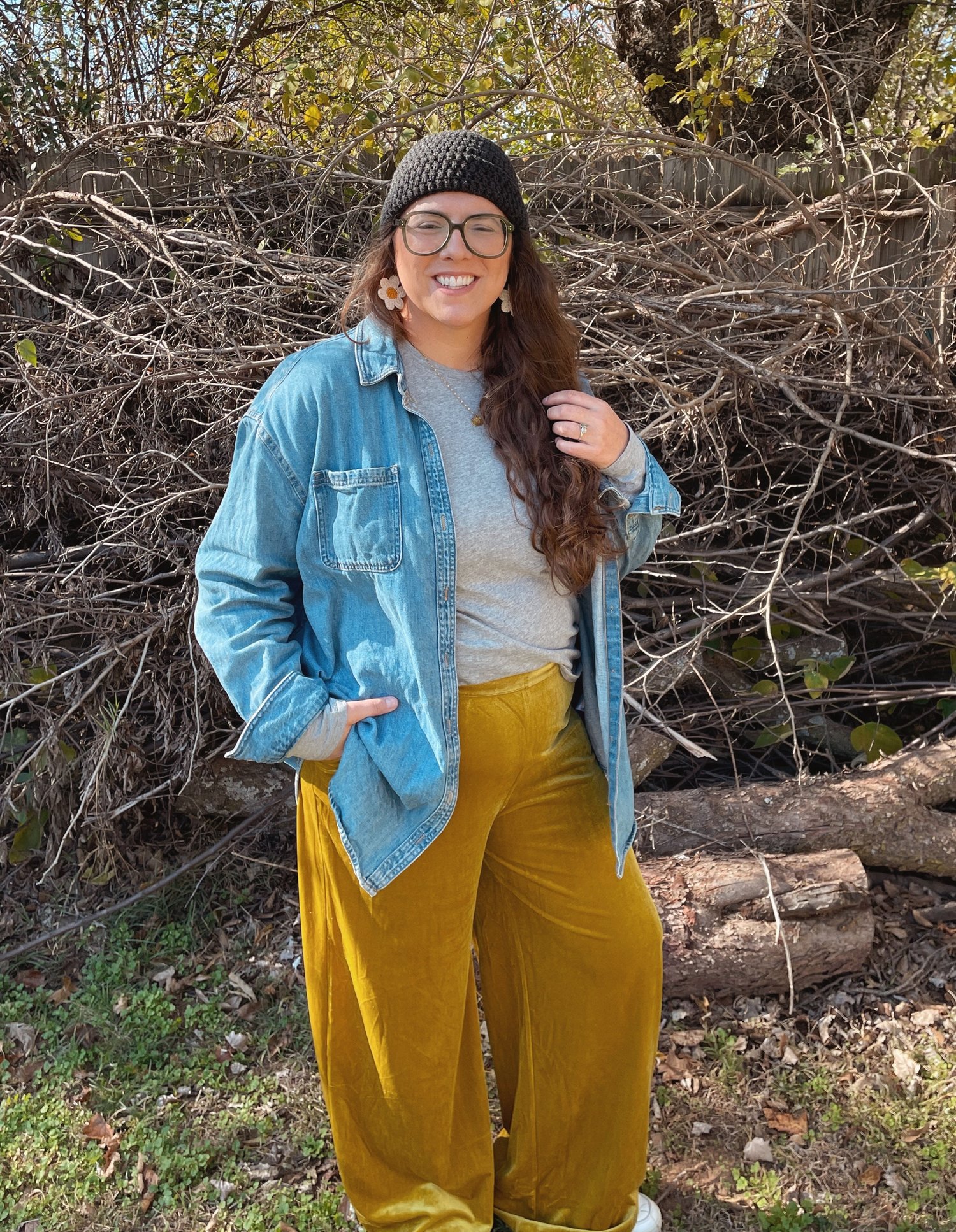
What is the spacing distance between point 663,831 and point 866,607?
1.11 meters

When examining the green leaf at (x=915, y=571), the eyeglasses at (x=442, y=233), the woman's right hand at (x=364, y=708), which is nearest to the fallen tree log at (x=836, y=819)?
the green leaf at (x=915, y=571)

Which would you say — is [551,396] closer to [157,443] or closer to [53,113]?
[157,443]

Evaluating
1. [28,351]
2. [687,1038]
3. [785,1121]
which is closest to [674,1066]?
[687,1038]

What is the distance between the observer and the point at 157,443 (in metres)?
3.41

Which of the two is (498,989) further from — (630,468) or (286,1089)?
(630,468)

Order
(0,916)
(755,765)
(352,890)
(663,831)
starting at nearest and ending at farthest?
(352,890) → (663,831) → (0,916) → (755,765)

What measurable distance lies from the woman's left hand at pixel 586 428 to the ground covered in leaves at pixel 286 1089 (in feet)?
6.07

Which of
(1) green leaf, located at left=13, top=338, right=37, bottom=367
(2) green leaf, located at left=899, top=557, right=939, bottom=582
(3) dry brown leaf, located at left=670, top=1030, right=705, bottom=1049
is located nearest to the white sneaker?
(3) dry brown leaf, located at left=670, top=1030, right=705, bottom=1049

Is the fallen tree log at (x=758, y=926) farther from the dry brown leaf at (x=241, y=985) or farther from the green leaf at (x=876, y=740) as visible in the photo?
the dry brown leaf at (x=241, y=985)

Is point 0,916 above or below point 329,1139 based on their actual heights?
above

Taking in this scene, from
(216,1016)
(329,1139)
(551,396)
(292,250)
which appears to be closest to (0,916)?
(216,1016)

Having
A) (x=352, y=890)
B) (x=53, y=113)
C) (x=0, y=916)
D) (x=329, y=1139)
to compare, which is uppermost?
(x=53, y=113)

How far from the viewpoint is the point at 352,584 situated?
6.07 feet

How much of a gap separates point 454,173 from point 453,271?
17cm
